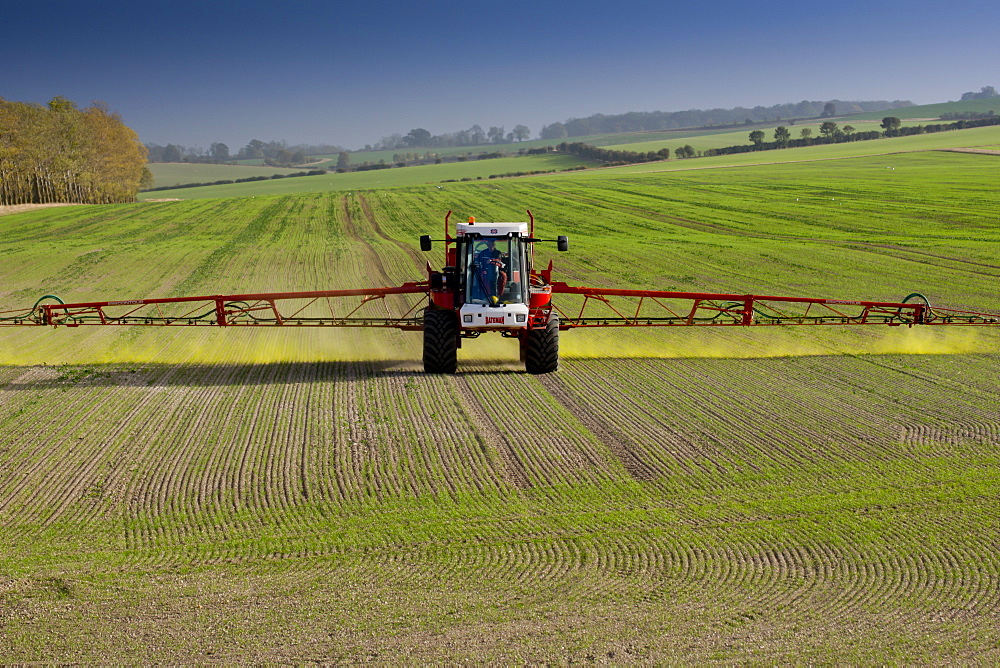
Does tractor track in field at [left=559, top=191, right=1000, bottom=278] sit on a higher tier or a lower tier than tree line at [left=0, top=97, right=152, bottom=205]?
lower

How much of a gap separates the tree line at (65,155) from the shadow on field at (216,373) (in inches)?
1892

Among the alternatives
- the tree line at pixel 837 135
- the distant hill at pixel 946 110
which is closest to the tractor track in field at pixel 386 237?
the tree line at pixel 837 135

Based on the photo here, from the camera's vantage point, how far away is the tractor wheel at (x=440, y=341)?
44.4ft

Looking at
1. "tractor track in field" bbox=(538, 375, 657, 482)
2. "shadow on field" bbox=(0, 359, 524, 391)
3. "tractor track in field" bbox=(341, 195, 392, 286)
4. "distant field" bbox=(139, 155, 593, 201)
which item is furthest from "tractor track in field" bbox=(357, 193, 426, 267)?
"distant field" bbox=(139, 155, 593, 201)

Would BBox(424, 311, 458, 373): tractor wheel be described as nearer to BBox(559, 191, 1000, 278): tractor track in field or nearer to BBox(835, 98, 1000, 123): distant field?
BBox(559, 191, 1000, 278): tractor track in field

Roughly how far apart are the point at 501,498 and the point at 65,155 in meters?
64.0

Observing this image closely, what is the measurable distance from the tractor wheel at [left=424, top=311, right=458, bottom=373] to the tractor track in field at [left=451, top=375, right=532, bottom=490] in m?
0.35

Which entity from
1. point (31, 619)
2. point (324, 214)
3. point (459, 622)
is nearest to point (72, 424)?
point (31, 619)

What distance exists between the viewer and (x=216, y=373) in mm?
14688

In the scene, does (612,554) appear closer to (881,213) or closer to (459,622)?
(459,622)

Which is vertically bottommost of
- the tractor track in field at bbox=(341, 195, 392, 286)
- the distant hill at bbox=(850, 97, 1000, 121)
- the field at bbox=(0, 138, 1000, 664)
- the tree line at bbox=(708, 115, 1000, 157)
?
the field at bbox=(0, 138, 1000, 664)

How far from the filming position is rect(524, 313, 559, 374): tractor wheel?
1372cm

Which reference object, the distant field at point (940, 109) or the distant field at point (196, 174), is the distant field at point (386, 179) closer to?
the distant field at point (196, 174)

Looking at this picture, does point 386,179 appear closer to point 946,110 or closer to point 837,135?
point 837,135
